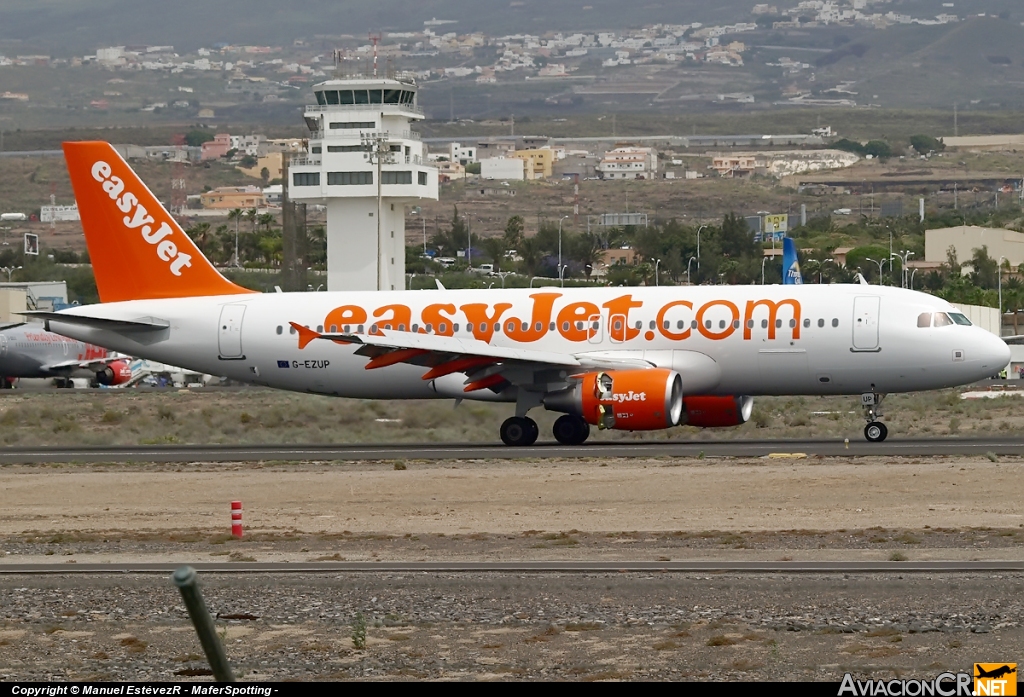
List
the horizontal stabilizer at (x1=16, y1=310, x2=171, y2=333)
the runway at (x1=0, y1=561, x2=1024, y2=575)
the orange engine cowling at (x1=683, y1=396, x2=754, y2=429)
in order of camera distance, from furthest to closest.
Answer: the horizontal stabilizer at (x1=16, y1=310, x2=171, y2=333), the orange engine cowling at (x1=683, y1=396, x2=754, y2=429), the runway at (x1=0, y1=561, x2=1024, y2=575)

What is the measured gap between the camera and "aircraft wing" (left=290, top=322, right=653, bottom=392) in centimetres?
3456

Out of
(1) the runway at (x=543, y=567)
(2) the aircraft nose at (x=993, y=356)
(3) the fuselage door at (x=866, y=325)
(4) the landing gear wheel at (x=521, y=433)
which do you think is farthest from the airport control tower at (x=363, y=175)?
(1) the runway at (x=543, y=567)

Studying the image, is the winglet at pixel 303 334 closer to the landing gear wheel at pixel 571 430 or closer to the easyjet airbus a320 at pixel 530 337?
the easyjet airbus a320 at pixel 530 337

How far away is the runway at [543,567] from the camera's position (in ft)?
59.3

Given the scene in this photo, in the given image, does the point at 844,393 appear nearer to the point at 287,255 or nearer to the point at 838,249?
the point at 287,255

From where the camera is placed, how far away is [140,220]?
39.6 metres

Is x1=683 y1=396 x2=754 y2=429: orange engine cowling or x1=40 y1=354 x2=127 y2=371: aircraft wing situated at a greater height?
x1=683 y1=396 x2=754 y2=429: orange engine cowling

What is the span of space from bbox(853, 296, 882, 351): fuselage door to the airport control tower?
61137 millimetres

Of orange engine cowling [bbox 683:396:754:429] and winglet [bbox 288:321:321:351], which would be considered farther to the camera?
winglet [bbox 288:321:321:351]

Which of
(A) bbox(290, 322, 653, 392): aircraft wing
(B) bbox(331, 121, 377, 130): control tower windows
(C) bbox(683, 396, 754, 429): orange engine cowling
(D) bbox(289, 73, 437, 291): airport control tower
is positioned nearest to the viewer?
(A) bbox(290, 322, 653, 392): aircraft wing

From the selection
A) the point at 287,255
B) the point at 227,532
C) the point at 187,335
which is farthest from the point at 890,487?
the point at 287,255

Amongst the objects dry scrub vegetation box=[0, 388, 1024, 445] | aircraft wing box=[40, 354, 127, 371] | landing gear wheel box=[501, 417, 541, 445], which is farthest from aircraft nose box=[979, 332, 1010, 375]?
aircraft wing box=[40, 354, 127, 371]

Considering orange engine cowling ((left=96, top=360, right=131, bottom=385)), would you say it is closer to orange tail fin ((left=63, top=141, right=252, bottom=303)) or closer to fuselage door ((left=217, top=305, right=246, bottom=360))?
orange tail fin ((left=63, top=141, right=252, bottom=303))

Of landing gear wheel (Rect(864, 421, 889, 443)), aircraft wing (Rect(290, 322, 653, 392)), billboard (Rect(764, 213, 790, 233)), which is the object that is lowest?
landing gear wheel (Rect(864, 421, 889, 443))
